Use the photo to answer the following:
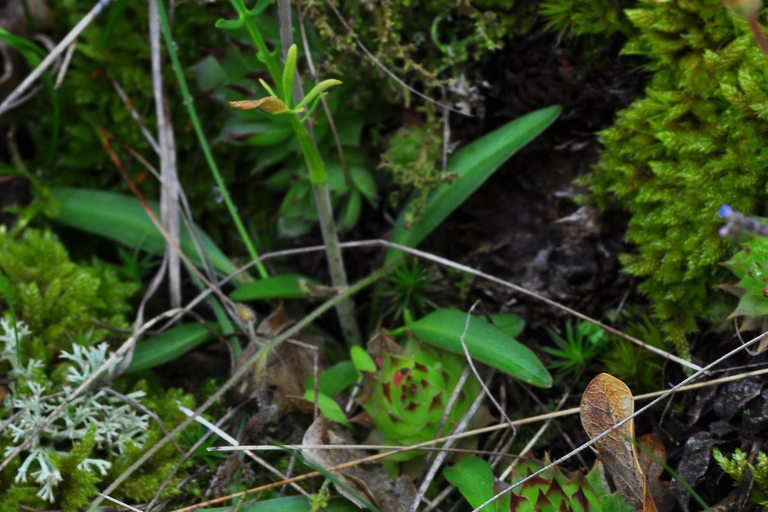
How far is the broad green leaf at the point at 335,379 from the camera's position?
1509 mm

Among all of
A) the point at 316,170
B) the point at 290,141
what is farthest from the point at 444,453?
the point at 290,141

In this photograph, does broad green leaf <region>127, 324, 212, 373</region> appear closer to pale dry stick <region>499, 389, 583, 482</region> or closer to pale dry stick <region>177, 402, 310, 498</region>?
pale dry stick <region>177, 402, 310, 498</region>

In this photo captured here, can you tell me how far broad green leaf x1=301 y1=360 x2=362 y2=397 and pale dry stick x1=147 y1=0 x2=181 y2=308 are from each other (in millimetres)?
531

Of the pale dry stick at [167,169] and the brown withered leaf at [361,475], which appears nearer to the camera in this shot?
the brown withered leaf at [361,475]

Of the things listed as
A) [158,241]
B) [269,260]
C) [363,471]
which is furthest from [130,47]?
[363,471]

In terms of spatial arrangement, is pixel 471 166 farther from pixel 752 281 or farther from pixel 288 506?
pixel 288 506

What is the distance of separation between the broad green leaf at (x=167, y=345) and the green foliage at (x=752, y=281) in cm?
130

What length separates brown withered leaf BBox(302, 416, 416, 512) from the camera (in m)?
1.28

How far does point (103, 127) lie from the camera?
6.64 feet

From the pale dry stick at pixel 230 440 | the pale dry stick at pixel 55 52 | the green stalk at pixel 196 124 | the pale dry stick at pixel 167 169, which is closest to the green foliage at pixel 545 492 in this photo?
the pale dry stick at pixel 230 440

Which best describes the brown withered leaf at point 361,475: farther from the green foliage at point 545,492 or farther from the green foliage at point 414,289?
the green foliage at point 414,289

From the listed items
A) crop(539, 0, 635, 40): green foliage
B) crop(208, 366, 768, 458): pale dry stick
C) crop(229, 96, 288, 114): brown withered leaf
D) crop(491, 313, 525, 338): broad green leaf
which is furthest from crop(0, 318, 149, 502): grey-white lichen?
crop(539, 0, 635, 40): green foliage

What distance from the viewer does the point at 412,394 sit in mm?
1306

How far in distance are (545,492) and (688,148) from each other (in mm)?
807
